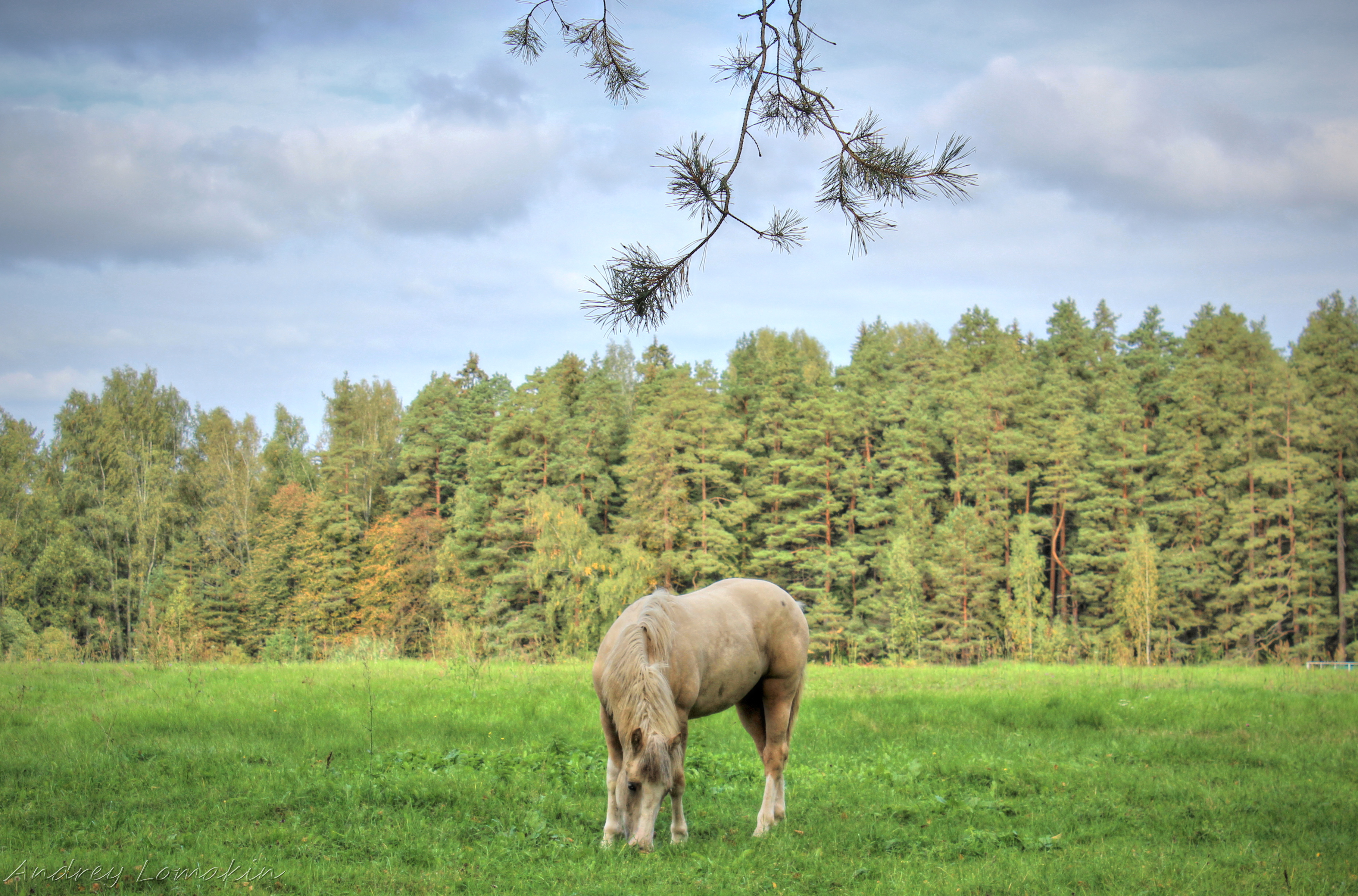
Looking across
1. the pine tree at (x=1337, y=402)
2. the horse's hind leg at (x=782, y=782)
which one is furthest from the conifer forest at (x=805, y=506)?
the horse's hind leg at (x=782, y=782)

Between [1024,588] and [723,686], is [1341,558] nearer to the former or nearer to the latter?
[1024,588]

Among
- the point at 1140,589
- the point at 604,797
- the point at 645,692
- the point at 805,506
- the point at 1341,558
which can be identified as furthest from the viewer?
the point at 805,506

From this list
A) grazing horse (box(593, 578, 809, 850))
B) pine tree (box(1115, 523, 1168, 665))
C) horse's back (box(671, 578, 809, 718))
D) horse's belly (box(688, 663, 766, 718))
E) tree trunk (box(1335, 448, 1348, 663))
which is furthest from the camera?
tree trunk (box(1335, 448, 1348, 663))

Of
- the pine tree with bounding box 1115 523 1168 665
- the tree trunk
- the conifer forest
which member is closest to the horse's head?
the conifer forest

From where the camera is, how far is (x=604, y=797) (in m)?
6.87

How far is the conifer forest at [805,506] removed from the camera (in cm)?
3650

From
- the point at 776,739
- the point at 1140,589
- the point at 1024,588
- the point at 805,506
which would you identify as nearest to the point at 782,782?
the point at 776,739

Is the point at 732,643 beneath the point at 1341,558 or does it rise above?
A: above

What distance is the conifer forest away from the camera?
120 feet

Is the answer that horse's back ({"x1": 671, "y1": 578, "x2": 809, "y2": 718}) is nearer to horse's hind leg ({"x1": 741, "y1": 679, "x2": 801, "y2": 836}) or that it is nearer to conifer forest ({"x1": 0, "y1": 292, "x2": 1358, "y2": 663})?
horse's hind leg ({"x1": 741, "y1": 679, "x2": 801, "y2": 836})

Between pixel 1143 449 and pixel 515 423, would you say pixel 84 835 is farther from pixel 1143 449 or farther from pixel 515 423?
pixel 1143 449

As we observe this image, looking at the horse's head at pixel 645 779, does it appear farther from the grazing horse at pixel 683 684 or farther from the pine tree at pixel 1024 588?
the pine tree at pixel 1024 588

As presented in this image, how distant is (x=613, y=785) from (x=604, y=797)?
4.27ft

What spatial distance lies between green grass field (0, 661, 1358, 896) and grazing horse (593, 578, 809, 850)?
0.34 meters
